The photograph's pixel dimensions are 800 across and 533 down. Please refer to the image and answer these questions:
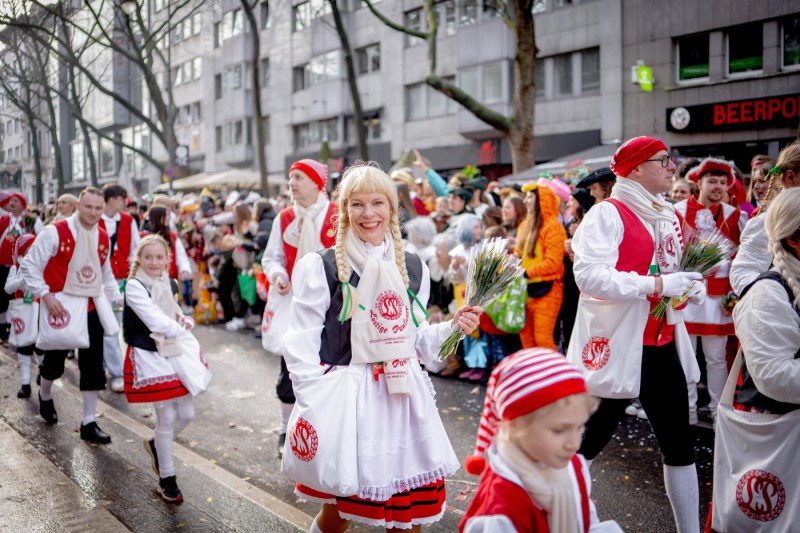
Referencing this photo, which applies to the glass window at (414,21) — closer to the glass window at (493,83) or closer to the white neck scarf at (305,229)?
the glass window at (493,83)

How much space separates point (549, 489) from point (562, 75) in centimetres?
2417

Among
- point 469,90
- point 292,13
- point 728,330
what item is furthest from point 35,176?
point 728,330

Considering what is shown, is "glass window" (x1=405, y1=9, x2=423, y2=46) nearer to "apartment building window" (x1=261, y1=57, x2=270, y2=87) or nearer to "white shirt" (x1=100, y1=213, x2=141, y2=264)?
"apartment building window" (x1=261, y1=57, x2=270, y2=87)

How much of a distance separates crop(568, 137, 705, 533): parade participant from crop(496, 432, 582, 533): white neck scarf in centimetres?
179

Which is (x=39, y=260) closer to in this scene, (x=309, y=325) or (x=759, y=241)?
(x=309, y=325)

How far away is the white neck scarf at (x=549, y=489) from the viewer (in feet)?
7.18

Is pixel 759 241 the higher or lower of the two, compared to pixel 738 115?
lower

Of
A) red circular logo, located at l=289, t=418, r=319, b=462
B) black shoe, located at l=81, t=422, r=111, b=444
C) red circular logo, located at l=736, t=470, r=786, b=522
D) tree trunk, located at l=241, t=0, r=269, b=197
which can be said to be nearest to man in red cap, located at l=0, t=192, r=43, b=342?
black shoe, located at l=81, t=422, r=111, b=444

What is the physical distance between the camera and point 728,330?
6633 mm

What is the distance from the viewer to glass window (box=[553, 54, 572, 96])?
972 inches

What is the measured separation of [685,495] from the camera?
12.7 ft

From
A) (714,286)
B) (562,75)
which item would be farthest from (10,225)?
(562,75)

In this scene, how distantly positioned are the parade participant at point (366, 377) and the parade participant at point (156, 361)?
6.36 feet

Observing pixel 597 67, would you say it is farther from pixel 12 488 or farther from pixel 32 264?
pixel 12 488
